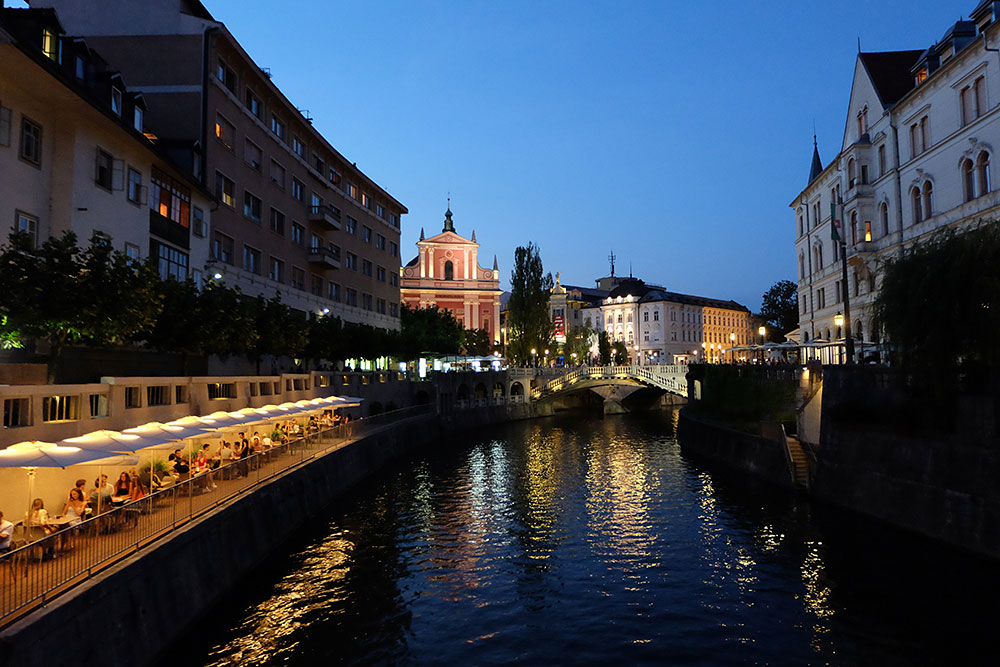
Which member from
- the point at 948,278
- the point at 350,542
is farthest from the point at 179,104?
the point at 948,278

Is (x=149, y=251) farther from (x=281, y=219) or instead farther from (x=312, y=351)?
(x=281, y=219)

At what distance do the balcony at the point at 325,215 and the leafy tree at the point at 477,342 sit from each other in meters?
51.1

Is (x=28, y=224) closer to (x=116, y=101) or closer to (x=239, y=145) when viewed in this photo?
(x=116, y=101)

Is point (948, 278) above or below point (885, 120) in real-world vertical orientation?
below

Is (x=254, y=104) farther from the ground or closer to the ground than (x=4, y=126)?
farther from the ground

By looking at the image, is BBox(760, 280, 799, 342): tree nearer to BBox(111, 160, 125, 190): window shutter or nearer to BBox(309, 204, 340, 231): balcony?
BBox(309, 204, 340, 231): balcony

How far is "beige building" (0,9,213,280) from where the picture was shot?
A: 2609 centimetres

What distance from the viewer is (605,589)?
21.7 metres

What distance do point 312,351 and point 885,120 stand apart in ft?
149

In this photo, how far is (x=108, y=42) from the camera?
44.5 meters

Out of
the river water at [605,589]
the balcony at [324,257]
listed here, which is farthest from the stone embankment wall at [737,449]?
the balcony at [324,257]

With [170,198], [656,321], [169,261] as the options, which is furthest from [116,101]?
Result: [656,321]

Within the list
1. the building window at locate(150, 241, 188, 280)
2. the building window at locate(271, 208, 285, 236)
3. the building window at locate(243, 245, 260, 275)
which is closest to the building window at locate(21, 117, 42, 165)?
the building window at locate(150, 241, 188, 280)

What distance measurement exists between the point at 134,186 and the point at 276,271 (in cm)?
2044
